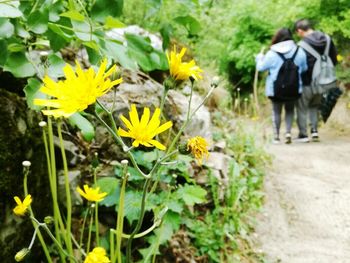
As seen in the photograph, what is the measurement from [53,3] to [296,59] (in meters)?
5.07

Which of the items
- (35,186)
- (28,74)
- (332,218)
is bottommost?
(332,218)

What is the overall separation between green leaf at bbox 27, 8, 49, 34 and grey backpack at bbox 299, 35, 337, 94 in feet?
17.6

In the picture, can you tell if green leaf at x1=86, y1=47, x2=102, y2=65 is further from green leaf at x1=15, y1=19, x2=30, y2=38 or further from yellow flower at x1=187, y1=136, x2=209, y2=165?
yellow flower at x1=187, y1=136, x2=209, y2=165

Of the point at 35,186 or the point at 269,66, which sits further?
the point at 269,66

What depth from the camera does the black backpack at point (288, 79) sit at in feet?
18.8

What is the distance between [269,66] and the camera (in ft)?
19.2

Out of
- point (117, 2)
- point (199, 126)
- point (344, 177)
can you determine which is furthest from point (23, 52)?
point (344, 177)

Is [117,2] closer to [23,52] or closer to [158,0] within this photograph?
[158,0]

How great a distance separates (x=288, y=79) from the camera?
5.74m

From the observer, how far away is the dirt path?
2.63 m

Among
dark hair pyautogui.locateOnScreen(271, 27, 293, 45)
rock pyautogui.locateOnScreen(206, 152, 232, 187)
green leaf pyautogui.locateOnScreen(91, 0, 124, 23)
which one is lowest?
rock pyautogui.locateOnScreen(206, 152, 232, 187)

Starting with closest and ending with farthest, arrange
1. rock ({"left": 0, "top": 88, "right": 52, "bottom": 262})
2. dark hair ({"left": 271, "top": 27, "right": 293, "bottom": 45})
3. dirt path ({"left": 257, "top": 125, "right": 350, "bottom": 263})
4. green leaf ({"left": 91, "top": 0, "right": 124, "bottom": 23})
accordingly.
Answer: green leaf ({"left": 91, "top": 0, "right": 124, "bottom": 23}), rock ({"left": 0, "top": 88, "right": 52, "bottom": 262}), dirt path ({"left": 257, "top": 125, "right": 350, "bottom": 263}), dark hair ({"left": 271, "top": 27, "right": 293, "bottom": 45})

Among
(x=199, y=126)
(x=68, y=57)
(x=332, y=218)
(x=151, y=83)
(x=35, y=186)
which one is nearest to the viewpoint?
(x=35, y=186)

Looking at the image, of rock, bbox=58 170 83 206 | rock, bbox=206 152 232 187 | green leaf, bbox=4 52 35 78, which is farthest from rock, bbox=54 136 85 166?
rock, bbox=206 152 232 187
